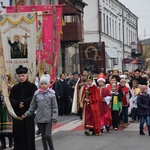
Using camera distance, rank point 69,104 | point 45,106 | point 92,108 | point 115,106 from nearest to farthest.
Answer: point 45,106
point 92,108
point 115,106
point 69,104

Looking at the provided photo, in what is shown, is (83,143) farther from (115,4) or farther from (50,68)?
(115,4)

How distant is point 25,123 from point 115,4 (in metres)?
58.1

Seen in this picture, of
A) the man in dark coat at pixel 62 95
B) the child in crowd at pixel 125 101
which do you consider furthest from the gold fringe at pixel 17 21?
the man in dark coat at pixel 62 95

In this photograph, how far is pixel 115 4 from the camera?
6800cm

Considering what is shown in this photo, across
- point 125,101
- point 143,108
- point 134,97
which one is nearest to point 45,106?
point 143,108

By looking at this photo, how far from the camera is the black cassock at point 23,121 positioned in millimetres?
10977

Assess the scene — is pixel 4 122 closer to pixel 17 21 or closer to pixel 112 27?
pixel 17 21

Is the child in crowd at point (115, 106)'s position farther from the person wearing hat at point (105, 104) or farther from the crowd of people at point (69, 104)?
the person wearing hat at point (105, 104)

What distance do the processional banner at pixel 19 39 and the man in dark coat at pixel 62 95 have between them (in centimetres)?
901

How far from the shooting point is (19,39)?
14.3 meters

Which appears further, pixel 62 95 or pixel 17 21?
pixel 62 95

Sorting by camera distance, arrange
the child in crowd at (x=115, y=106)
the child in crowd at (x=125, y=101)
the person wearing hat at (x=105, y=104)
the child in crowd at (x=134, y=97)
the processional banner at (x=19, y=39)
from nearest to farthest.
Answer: the processional banner at (x=19, y=39), the person wearing hat at (x=105, y=104), the child in crowd at (x=115, y=106), the child in crowd at (x=125, y=101), the child in crowd at (x=134, y=97)

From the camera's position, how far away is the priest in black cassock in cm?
1096

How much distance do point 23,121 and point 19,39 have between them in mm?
3790
